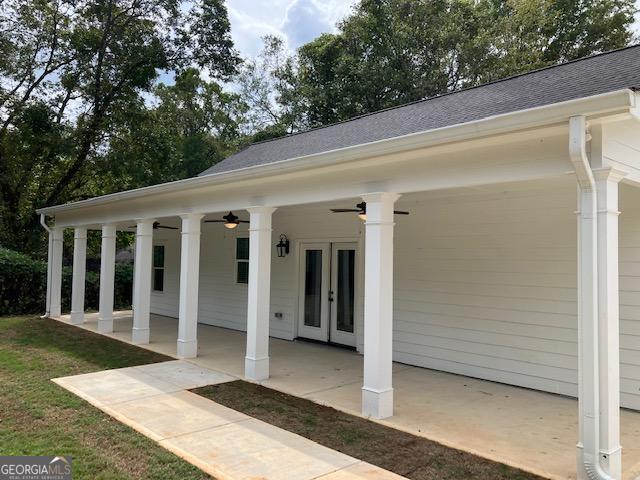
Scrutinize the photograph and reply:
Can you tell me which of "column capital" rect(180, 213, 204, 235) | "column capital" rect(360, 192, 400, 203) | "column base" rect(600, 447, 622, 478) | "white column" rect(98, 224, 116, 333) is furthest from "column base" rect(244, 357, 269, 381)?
"white column" rect(98, 224, 116, 333)

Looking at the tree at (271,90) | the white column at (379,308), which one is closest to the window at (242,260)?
the white column at (379,308)

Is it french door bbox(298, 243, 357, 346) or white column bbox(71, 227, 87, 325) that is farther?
white column bbox(71, 227, 87, 325)

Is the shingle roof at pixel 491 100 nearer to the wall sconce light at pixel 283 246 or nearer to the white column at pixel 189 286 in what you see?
the wall sconce light at pixel 283 246

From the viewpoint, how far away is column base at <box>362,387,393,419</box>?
4.90 meters

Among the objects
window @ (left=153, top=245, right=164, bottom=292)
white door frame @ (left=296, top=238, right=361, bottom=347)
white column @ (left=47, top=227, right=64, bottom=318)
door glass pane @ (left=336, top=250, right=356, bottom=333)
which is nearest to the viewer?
white door frame @ (left=296, top=238, right=361, bottom=347)

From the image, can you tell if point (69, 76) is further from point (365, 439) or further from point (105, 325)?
point (365, 439)

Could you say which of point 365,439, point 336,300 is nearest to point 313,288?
point 336,300

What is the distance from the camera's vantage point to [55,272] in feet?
40.2

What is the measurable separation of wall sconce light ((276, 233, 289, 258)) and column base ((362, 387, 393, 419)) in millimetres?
5022

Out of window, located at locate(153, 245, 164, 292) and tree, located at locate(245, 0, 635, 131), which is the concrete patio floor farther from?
tree, located at locate(245, 0, 635, 131)

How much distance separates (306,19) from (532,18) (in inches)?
461

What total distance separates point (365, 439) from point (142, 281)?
599 centimetres

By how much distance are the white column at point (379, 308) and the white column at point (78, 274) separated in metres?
8.67

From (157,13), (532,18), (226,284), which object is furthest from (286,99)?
(226,284)
